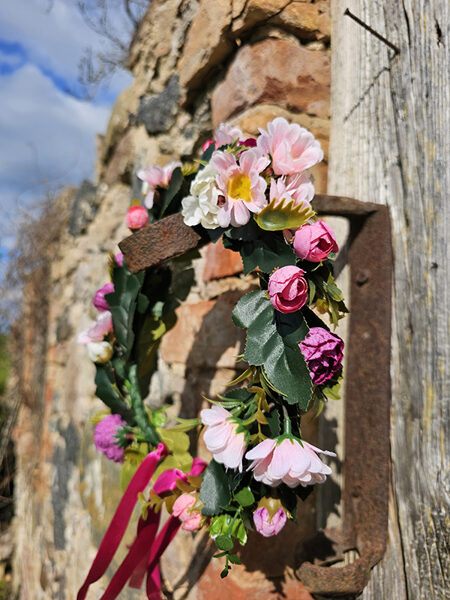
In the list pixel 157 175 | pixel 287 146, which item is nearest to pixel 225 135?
pixel 287 146

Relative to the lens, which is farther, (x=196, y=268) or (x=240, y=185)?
(x=196, y=268)

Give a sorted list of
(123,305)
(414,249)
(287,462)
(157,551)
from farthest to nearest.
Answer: (123,305), (157,551), (414,249), (287,462)

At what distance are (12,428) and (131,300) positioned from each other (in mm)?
2732

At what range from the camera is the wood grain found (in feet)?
2.59

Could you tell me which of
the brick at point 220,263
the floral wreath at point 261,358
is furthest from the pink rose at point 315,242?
the brick at point 220,263

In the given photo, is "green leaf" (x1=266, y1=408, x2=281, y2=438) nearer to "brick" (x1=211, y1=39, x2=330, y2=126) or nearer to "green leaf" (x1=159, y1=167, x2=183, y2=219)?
"green leaf" (x1=159, y1=167, x2=183, y2=219)

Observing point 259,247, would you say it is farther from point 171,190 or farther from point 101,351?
point 101,351

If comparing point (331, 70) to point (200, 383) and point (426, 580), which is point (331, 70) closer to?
point (200, 383)

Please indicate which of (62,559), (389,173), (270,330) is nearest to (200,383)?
(270,330)

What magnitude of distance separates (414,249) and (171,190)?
1.59 feet

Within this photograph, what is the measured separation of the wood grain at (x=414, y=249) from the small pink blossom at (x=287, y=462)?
9.2 inches

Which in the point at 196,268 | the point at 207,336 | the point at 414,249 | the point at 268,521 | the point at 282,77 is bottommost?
the point at 268,521

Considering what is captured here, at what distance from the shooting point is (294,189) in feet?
2.44

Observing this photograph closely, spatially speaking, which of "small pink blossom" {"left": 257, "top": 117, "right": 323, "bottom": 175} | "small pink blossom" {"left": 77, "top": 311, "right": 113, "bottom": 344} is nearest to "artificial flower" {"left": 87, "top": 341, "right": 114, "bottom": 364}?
"small pink blossom" {"left": 77, "top": 311, "right": 113, "bottom": 344}
